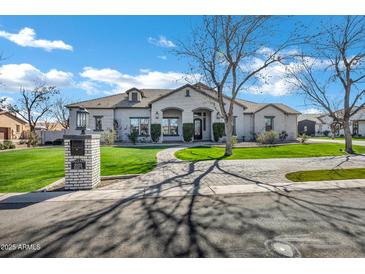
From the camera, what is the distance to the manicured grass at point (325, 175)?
7391mm

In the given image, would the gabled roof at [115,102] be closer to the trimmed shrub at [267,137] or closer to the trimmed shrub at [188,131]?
the trimmed shrub at [188,131]

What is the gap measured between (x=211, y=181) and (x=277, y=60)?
34.9 feet

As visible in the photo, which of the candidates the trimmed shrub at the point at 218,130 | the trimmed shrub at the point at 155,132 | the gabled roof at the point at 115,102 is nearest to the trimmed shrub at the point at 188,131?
the trimmed shrub at the point at 218,130

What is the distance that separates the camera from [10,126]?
38562 millimetres

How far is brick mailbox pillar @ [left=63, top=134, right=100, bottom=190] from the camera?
622 cm

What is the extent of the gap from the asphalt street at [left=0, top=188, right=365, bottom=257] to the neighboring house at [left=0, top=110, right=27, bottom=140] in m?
42.4

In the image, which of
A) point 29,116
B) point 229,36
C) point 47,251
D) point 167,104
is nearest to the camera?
point 47,251

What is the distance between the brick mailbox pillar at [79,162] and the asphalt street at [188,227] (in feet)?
3.78

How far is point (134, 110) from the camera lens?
80.0ft

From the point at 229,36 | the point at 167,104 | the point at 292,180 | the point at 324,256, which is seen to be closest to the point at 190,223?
the point at 324,256

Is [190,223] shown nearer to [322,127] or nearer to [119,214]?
[119,214]

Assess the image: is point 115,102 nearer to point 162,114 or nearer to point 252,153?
point 162,114
